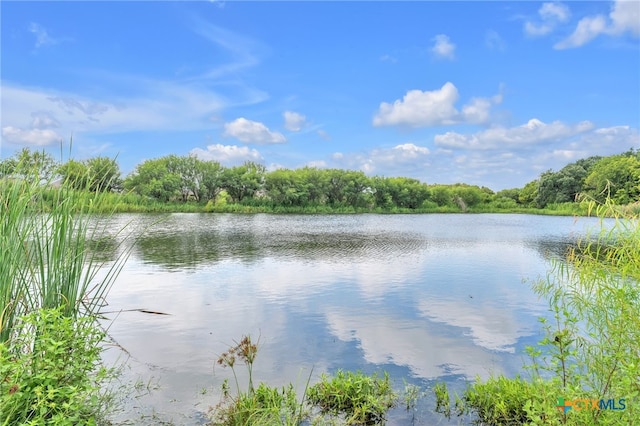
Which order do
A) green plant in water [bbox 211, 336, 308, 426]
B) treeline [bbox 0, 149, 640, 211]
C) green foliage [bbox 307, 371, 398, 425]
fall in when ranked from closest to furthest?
green plant in water [bbox 211, 336, 308, 426]
green foliage [bbox 307, 371, 398, 425]
treeline [bbox 0, 149, 640, 211]

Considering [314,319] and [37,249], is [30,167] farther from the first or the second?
[314,319]

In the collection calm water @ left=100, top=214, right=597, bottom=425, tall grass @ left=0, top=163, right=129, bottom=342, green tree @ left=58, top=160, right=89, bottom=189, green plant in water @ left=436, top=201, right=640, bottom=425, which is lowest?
calm water @ left=100, top=214, right=597, bottom=425

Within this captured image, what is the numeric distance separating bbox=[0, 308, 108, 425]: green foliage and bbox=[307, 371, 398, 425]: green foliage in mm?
2272

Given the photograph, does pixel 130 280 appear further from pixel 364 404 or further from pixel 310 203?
pixel 310 203

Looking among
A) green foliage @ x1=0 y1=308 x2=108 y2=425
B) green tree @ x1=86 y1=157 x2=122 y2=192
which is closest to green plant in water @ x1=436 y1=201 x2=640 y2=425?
green foliage @ x1=0 y1=308 x2=108 y2=425

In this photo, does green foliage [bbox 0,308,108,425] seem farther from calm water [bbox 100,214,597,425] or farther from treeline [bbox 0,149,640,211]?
treeline [bbox 0,149,640,211]

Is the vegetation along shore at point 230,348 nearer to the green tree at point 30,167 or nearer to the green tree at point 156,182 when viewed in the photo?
the green tree at point 30,167

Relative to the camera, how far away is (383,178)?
191 feet

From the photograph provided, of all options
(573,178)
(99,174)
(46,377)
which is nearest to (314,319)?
(99,174)

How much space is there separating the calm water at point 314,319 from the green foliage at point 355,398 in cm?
20

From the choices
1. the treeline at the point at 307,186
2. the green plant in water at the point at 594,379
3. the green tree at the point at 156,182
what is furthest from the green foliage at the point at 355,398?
the green tree at the point at 156,182

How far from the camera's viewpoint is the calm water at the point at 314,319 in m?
4.93

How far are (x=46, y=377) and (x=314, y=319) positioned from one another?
5.21 meters

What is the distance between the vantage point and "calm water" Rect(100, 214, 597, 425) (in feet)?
16.2
